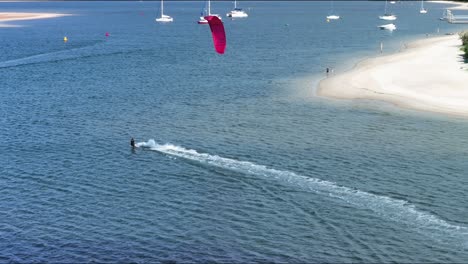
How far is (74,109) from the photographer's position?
7100 cm

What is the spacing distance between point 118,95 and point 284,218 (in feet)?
148

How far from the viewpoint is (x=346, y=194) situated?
42625 mm

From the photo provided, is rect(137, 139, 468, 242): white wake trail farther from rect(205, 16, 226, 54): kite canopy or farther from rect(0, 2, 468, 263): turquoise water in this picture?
rect(205, 16, 226, 54): kite canopy

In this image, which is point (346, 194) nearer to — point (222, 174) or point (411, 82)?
point (222, 174)

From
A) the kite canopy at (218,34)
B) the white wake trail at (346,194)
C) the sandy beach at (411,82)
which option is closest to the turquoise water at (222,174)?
the white wake trail at (346,194)

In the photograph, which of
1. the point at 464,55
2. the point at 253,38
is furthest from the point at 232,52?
the point at 464,55

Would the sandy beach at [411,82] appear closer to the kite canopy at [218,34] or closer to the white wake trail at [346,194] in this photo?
the white wake trail at [346,194]

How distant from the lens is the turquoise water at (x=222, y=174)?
35.4m

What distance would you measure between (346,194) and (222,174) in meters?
9.24

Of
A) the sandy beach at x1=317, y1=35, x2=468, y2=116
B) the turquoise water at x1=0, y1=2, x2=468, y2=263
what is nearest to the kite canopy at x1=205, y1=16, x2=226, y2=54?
the turquoise water at x1=0, y1=2, x2=468, y2=263

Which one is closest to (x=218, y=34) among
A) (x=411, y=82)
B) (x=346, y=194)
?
(x=346, y=194)

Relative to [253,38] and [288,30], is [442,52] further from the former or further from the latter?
[288,30]

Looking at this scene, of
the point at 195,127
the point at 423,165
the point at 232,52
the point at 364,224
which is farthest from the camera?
the point at 232,52

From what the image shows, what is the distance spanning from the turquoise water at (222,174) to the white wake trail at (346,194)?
15 centimetres
